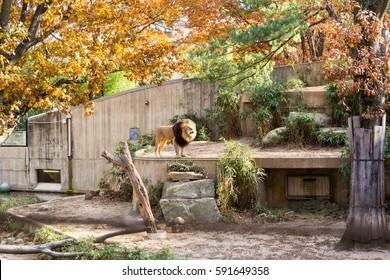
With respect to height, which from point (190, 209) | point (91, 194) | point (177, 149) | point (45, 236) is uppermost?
point (177, 149)

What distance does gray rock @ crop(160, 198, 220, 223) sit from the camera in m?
9.96

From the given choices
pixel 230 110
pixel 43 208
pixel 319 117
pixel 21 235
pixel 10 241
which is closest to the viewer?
pixel 10 241

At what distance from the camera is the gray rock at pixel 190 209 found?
9.96m

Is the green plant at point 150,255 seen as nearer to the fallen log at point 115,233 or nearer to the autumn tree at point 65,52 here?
the fallen log at point 115,233

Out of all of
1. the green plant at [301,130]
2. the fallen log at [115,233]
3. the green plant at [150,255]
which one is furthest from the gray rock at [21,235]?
the green plant at [301,130]

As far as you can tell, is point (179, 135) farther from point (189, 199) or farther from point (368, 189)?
point (368, 189)

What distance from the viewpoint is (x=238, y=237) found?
29.2ft

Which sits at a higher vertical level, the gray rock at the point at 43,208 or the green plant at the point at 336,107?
the green plant at the point at 336,107

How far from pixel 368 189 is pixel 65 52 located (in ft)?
17.5

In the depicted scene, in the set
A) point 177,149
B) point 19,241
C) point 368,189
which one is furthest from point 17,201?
point 368,189

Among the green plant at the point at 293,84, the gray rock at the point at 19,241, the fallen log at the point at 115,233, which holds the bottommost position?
the gray rock at the point at 19,241

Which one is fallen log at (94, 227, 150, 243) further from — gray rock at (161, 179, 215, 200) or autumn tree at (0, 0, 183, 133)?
autumn tree at (0, 0, 183, 133)

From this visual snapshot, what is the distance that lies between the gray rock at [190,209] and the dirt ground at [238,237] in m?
0.21

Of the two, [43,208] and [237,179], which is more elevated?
[237,179]
